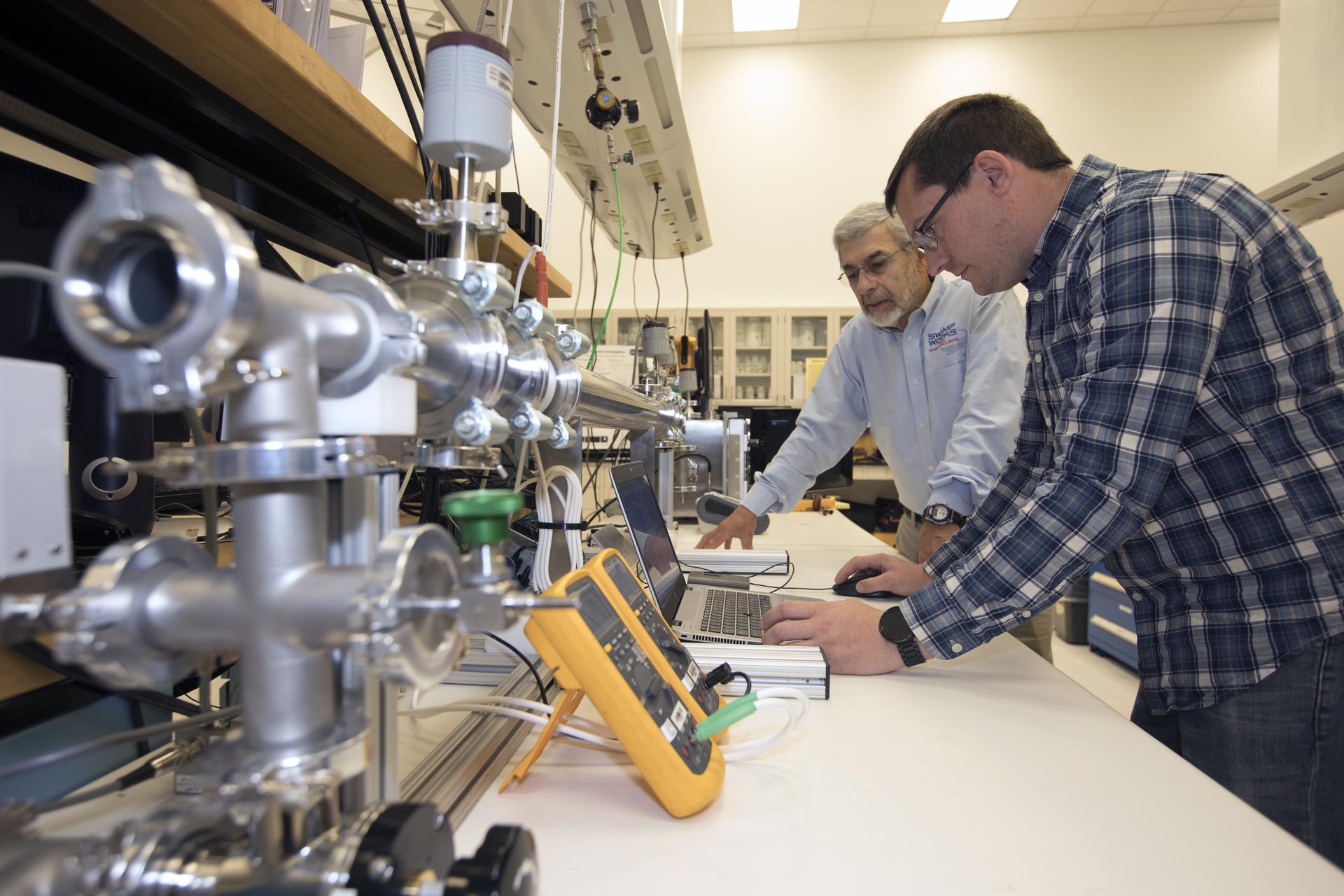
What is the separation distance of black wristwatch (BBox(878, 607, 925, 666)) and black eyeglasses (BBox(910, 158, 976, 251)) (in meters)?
0.73

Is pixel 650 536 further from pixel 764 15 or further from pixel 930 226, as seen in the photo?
pixel 764 15

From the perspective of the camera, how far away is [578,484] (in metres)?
0.90

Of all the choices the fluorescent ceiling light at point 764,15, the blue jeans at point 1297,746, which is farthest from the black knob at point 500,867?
the fluorescent ceiling light at point 764,15

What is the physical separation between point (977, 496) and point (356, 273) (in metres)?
1.66

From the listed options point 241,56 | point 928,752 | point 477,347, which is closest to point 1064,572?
point 928,752

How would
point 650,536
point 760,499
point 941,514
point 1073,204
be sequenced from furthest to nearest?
point 760,499 → point 941,514 → point 650,536 → point 1073,204

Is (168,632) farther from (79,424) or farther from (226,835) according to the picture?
(79,424)

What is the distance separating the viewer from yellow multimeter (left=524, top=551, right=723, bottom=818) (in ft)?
1.99

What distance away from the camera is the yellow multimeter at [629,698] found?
607mm

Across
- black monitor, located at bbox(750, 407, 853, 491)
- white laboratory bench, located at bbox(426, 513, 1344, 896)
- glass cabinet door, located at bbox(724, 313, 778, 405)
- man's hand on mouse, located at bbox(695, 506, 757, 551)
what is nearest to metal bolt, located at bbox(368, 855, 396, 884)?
white laboratory bench, located at bbox(426, 513, 1344, 896)

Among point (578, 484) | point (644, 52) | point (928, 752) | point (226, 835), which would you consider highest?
point (644, 52)

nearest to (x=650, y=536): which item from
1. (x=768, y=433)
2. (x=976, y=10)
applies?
(x=768, y=433)

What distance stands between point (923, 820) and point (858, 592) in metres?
0.86

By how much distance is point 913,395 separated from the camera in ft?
6.91
